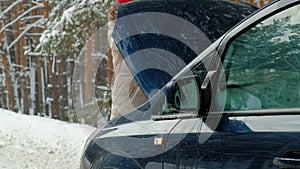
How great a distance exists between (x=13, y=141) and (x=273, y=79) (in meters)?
5.19

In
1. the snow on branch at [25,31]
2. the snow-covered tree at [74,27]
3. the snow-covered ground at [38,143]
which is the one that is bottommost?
the snow-covered ground at [38,143]

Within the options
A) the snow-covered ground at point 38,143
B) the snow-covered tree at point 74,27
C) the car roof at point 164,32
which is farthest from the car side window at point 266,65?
the snow-covered tree at point 74,27

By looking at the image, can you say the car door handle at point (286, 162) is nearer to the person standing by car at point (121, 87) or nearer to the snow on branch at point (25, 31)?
the person standing by car at point (121, 87)

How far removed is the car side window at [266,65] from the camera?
6.77 ft

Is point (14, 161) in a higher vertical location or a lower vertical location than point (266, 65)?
lower

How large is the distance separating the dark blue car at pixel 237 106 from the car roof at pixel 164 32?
69 centimetres

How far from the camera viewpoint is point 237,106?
7.17 ft

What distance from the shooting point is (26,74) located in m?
15.8

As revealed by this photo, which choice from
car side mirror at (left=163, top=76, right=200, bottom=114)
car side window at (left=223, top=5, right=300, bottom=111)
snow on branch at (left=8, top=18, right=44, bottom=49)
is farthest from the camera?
snow on branch at (left=8, top=18, right=44, bottom=49)

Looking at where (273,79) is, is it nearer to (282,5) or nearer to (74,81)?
(282,5)

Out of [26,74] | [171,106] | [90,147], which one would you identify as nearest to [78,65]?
[26,74]

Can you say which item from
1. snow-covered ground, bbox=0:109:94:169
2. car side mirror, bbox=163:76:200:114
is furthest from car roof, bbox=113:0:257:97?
snow-covered ground, bbox=0:109:94:169

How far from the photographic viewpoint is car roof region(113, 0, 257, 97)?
3.32m

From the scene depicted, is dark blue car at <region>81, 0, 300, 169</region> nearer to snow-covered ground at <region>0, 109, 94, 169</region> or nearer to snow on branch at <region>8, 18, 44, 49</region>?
snow-covered ground at <region>0, 109, 94, 169</region>
